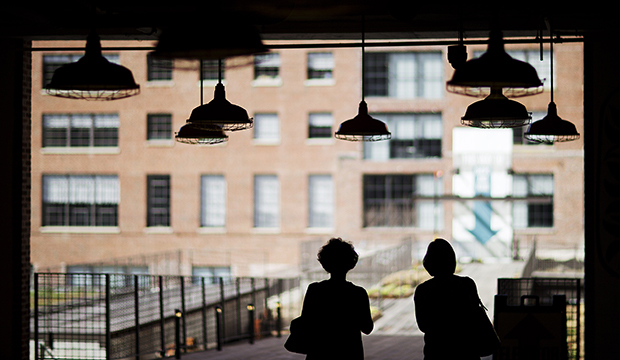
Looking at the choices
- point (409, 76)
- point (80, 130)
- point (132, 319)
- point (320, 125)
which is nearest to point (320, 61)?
point (320, 125)

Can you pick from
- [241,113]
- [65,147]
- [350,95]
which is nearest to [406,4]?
[241,113]

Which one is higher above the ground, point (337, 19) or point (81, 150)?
point (337, 19)

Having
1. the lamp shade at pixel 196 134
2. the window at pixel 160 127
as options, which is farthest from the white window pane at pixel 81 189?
the lamp shade at pixel 196 134

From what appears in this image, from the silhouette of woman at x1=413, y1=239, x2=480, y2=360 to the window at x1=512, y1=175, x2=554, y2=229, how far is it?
2922 cm

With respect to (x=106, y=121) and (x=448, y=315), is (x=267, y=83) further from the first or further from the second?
(x=448, y=315)

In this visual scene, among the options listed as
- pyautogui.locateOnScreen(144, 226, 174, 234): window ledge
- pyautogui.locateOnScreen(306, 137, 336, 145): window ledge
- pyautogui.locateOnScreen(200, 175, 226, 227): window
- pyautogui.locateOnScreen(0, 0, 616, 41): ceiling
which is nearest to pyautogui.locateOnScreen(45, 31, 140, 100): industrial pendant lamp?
pyautogui.locateOnScreen(0, 0, 616, 41): ceiling

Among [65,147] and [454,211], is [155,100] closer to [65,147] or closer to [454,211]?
[65,147]

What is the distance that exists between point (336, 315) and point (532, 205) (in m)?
29.7

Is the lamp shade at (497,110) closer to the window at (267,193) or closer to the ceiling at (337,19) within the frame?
the ceiling at (337,19)

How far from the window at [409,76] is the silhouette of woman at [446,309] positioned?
29.0 metres

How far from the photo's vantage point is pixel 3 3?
591cm

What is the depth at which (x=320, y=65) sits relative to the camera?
33562mm

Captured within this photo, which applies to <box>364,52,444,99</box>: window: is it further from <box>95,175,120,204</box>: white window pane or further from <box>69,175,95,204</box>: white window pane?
<box>69,175,95,204</box>: white window pane

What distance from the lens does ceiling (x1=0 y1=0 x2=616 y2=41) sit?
21.5 feet
